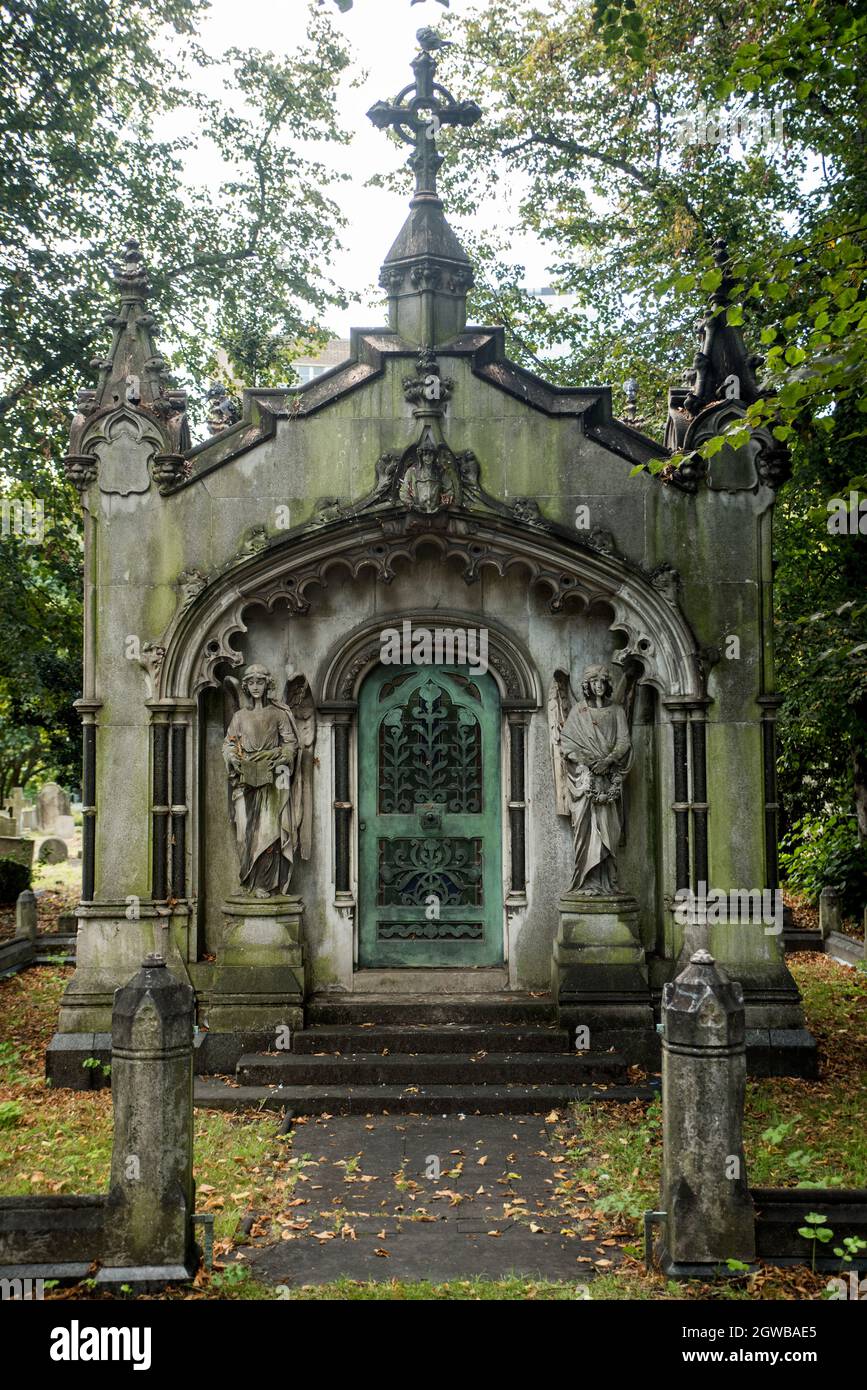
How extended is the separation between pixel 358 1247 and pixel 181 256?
15.5 m

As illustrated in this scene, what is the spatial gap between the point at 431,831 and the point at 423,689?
122cm

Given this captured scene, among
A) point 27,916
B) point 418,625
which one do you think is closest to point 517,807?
point 418,625

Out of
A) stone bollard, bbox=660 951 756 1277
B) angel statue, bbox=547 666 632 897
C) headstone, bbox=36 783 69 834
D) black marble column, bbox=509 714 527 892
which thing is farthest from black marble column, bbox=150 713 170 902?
headstone, bbox=36 783 69 834

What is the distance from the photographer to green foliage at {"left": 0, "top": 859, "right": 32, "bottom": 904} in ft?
66.4

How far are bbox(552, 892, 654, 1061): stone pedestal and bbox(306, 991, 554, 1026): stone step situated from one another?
0.82 feet

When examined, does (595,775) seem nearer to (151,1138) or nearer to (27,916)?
(151,1138)

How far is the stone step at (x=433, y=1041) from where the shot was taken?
9.40 metres

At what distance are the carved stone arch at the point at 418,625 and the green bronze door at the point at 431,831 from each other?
0.24 m

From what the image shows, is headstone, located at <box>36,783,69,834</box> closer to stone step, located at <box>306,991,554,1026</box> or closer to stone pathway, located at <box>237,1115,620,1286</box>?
stone step, located at <box>306,991,554,1026</box>

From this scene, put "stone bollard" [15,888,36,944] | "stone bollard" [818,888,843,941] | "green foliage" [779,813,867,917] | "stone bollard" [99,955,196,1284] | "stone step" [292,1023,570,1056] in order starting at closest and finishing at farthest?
1. "stone bollard" [99,955,196,1284]
2. "stone step" [292,1023,570,1056]
3. "stone bollard" [15,888,36,944]
4. "stone bollard" [818,888,843,941]
5. "green foliage" [779,813,867,917]

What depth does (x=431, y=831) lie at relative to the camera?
10258 millimetres

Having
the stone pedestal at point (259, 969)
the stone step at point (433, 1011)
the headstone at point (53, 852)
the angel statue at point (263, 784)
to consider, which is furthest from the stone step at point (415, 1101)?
the headstone at point (53, 852)

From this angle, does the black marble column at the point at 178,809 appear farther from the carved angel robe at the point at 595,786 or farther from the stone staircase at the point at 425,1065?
the carved angel robe at the point at 595,786
